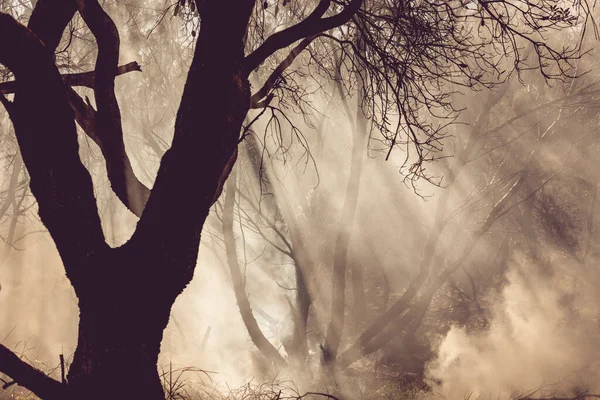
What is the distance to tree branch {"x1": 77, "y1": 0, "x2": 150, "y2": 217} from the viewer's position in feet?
10.1

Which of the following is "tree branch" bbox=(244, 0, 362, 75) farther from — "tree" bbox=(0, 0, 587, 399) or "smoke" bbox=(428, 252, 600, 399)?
"smoke" bbox=(428, 252, 600, 399)

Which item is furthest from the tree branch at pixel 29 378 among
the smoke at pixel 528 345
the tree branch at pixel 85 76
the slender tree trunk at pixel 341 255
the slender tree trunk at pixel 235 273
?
the smoke at pixel 528 345

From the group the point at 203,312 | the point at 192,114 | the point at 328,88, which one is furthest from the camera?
the point at 203,312

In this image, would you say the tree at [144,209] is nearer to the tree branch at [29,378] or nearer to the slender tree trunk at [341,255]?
the tree branch at [29,378]

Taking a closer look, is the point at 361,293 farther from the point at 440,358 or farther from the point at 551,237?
the point at 551,237

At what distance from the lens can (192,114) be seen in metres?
2.76

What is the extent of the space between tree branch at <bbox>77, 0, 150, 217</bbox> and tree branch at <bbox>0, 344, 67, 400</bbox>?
45.8 inches

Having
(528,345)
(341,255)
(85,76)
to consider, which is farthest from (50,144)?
(528,345)

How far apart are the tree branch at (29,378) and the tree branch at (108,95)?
3.82 ft

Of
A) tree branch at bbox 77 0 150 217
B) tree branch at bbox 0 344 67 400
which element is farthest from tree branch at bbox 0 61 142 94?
tree branch at bbox 0 344 67 400

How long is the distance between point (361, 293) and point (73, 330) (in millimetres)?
7415

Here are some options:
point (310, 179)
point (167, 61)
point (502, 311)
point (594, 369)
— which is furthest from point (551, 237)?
point (167, 61)

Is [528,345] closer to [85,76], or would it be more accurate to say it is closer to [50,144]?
[85,76]

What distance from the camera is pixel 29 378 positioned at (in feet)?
8.12
